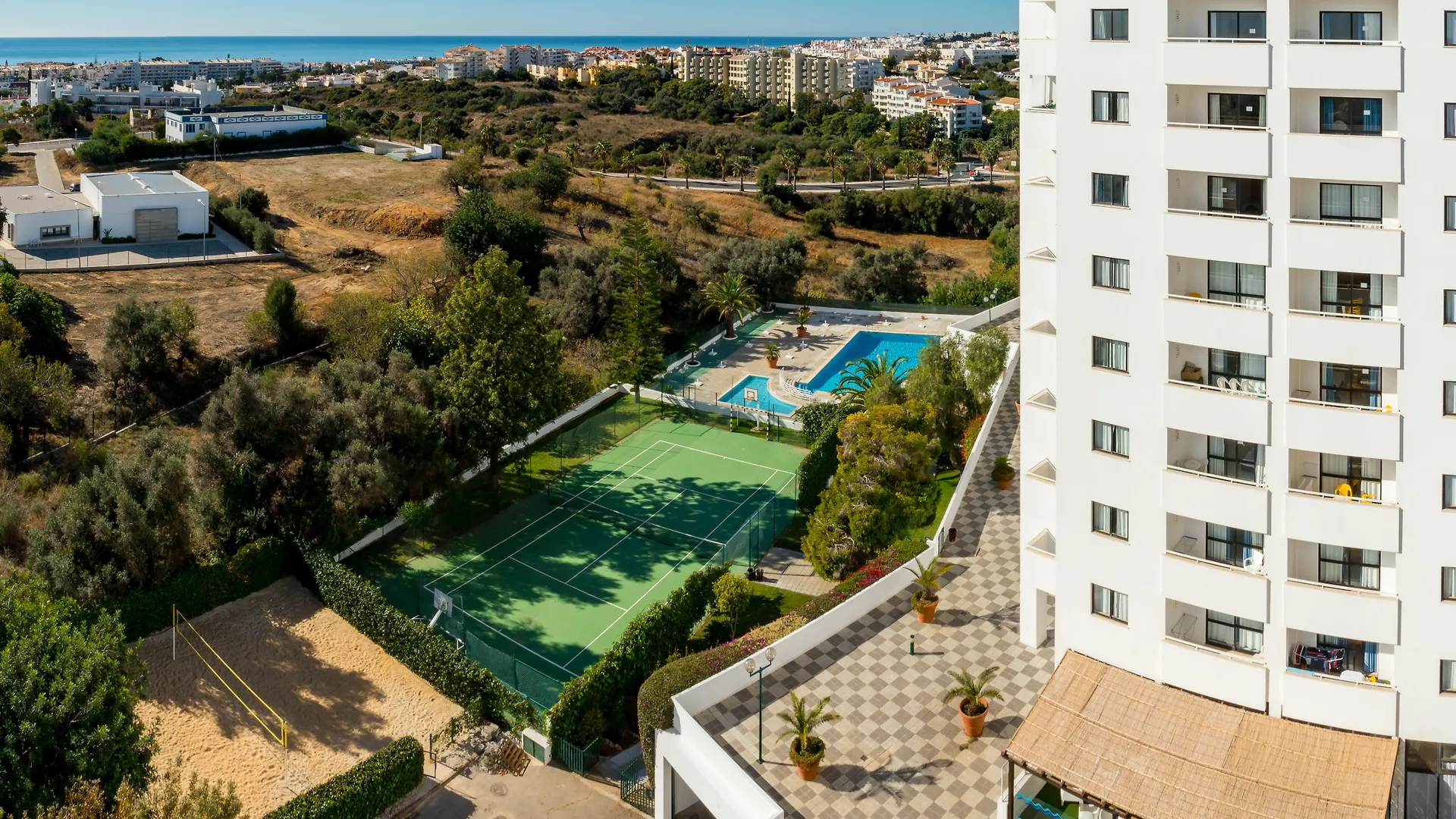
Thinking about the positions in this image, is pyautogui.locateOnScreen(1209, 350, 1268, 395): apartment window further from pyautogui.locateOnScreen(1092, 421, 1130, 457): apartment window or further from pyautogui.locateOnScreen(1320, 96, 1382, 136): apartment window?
pyautogui.locateOnScreen(1320, 96, 1382, 136): apartment window

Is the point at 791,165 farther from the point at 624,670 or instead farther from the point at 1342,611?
the point at 1342,611

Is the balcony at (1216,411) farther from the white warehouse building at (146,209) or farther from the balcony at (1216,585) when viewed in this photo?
the white warehouse building at (146,209)

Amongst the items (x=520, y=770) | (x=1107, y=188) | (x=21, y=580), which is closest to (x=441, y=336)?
(x=21, y=580)

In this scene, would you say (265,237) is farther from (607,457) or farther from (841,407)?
(841,407)

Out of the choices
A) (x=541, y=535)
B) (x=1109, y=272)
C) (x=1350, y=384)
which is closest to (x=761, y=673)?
(x=1109, y=272)

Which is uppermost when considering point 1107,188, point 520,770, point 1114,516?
point 1107,188

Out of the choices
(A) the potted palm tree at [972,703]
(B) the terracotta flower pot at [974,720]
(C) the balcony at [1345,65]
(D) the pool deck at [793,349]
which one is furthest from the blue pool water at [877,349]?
(C) the balcony at [1345,65]
